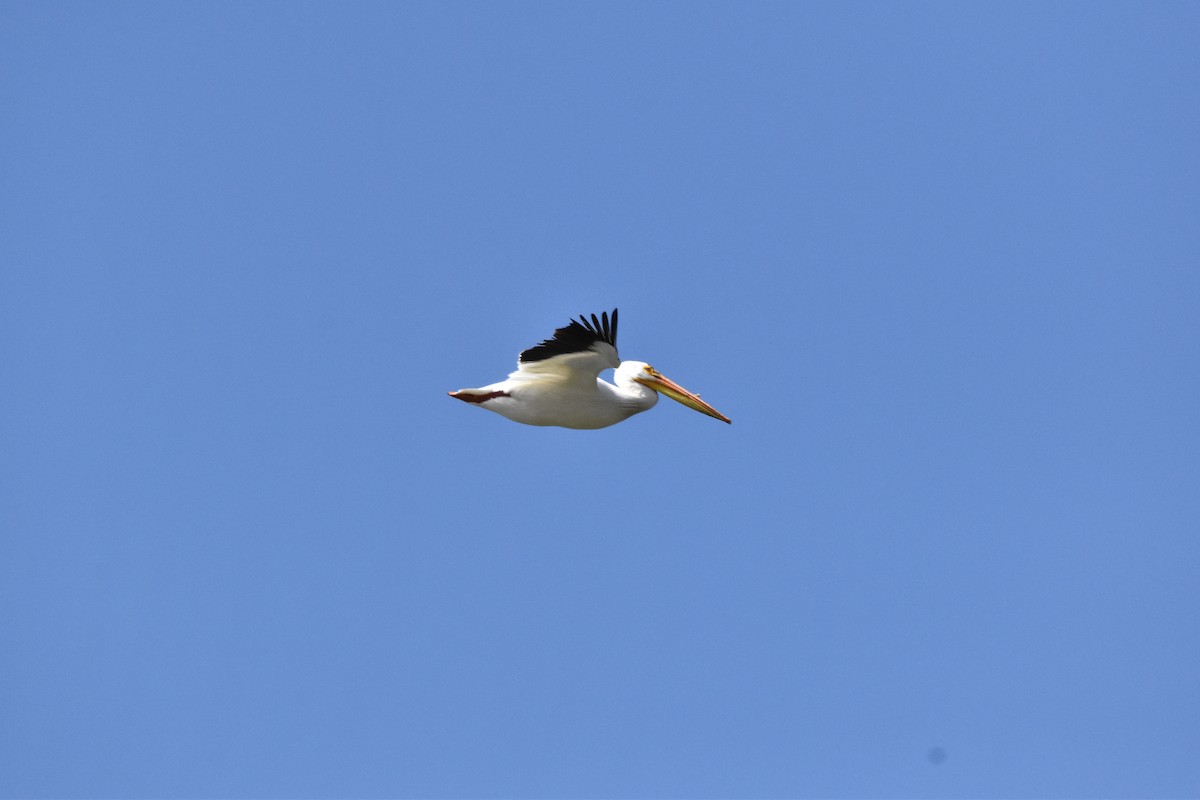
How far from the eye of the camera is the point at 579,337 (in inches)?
603

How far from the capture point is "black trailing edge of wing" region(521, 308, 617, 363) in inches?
601

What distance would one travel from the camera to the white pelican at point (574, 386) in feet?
50.5

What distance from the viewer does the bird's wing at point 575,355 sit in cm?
1527

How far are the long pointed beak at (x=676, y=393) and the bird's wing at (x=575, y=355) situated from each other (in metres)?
1.08

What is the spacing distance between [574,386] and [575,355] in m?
0.53

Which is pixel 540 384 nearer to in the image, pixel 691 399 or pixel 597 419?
pixel 597 419

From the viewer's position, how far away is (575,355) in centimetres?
1553

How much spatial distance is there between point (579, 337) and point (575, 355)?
257 mm

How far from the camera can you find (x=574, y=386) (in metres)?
16.0

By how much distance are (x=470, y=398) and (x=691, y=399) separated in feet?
7.03

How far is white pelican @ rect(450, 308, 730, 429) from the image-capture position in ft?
50.5

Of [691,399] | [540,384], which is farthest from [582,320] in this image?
[691,399]

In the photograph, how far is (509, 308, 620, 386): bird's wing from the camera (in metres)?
15.3

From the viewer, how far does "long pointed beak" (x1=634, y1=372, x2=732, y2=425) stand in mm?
16969
